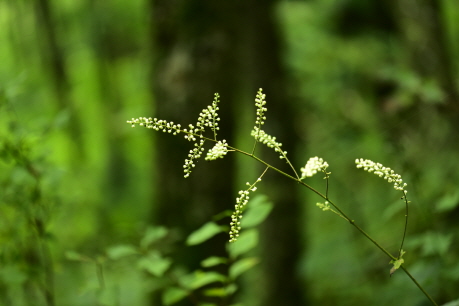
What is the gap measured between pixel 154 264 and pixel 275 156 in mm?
2389

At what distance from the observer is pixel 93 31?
26.2ft

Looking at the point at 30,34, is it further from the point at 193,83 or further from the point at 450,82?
the point at 450,82

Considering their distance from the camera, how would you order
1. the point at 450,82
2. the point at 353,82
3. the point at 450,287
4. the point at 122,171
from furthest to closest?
the point at 122,171, the point at 353,82, the point at 450,82, the point at 450,287

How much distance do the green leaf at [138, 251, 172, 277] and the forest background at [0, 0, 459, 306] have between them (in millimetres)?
14

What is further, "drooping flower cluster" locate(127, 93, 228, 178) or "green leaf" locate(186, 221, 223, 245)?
"green leaf" locate(186, 221, 223, 245)

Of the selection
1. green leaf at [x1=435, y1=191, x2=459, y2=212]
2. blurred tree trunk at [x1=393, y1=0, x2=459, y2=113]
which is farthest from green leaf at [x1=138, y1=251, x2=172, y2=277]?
blurred tree trunk at [x1=393, y1=0, x2=459, y2=113]

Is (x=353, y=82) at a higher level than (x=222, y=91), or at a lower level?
higher

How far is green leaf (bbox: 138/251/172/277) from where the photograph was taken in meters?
1.34

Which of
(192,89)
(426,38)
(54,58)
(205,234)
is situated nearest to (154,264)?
(205,234)

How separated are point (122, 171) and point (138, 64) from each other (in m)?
2.54

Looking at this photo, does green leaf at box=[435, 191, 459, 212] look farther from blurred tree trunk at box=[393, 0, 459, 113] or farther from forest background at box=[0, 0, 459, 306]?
blurred tree trunk at box=[393, 0, 459, 113]

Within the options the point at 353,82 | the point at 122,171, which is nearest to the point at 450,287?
the point at 353,82

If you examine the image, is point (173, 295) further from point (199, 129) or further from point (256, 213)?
point (199, 129)

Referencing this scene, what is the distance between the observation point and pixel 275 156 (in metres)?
3.65
